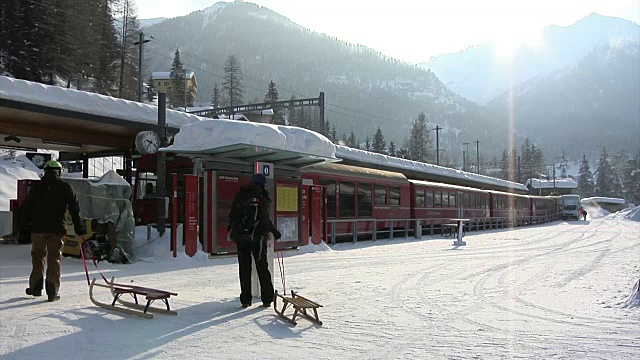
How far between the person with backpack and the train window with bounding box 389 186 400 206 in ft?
54.1

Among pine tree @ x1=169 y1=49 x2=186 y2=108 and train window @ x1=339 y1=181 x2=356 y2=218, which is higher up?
pine tree @ x1=169 y1=49 x2=186 y2=108

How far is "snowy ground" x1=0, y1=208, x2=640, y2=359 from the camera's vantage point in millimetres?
5199

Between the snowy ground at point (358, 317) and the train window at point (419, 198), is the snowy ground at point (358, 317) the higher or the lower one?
the lower one

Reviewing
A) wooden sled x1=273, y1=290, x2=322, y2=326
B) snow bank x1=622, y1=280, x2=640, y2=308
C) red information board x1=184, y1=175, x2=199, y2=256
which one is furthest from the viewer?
red information board x1=184, y1=175, x2=199, y2=256

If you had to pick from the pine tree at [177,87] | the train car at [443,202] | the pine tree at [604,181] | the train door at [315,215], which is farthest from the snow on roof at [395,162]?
the pine tree at [604,181]

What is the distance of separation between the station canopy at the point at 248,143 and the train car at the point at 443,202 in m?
11.4

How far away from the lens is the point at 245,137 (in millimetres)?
11070

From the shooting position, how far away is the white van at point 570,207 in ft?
193

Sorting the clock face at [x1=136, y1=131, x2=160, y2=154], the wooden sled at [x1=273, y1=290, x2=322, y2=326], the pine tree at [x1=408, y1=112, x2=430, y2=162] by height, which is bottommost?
the wooden sled at [x1=273, y1=290, x2=322, y2=326]

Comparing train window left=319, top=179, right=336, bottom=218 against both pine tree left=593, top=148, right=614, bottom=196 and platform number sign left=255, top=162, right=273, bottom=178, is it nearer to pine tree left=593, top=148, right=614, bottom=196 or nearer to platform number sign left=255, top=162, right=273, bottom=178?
platform number sign left=255, top=162, right=273, bottom=178

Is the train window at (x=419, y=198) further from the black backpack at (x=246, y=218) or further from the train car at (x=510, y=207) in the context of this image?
the black backpack at (x=246, y=218)

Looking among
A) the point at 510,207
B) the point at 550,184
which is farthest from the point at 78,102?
the point at 550,184

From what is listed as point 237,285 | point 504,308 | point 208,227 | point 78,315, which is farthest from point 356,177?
point 78,315

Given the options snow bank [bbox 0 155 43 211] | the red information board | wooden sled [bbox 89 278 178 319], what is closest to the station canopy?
the red information board
